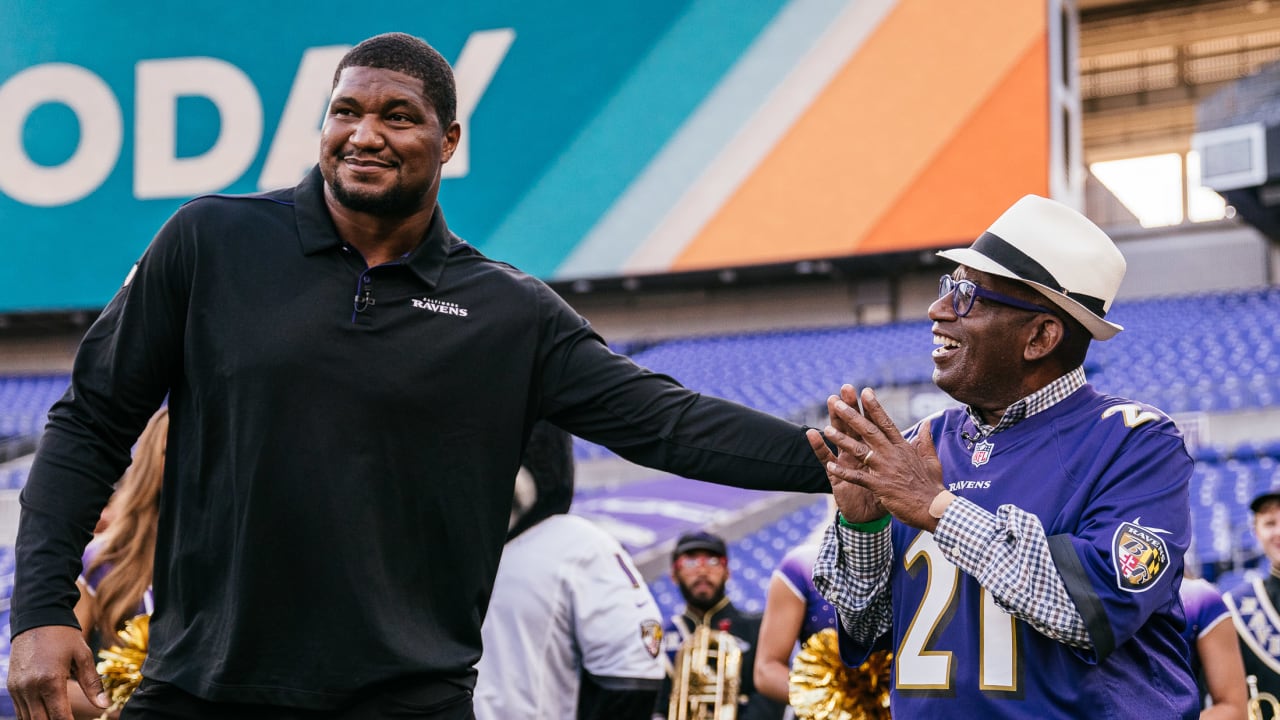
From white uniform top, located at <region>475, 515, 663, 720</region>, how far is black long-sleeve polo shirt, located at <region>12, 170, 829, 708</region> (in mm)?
1273

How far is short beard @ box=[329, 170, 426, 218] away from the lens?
2.36 meters

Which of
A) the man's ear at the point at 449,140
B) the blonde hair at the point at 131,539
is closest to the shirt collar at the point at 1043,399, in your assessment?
the man's ear at the point at 449,140

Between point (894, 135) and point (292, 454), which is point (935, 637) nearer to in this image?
point (292, 454)

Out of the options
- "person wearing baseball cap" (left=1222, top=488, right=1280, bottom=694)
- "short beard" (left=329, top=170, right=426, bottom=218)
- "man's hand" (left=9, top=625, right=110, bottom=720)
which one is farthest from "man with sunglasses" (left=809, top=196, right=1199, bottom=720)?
"person wearing baseball cap" (left=1222, top=488, right=1280, bottom=694)

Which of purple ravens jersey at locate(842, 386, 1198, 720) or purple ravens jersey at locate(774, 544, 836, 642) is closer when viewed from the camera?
purple ravens jersey at locate(842, 386, 1198, 720)

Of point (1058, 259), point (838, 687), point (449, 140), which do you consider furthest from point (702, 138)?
point (449, 140)

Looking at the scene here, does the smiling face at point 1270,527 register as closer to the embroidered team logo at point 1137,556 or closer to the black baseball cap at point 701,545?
the black baseball cap at point 701,545

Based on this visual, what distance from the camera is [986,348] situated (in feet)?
8.86

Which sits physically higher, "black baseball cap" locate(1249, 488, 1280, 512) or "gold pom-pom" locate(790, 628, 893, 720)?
"black baseball cap" locate(1249, 488, 1280, 512)

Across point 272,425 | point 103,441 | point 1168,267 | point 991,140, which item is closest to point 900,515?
point 272,425

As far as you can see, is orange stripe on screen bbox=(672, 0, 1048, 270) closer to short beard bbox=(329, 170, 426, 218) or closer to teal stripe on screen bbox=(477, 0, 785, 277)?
teal stripe on screen bbox=(477, 0, 785, 277)

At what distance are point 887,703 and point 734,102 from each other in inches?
608

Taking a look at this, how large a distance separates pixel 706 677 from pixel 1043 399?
14.5ft

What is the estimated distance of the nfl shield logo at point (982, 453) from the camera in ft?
8.87
